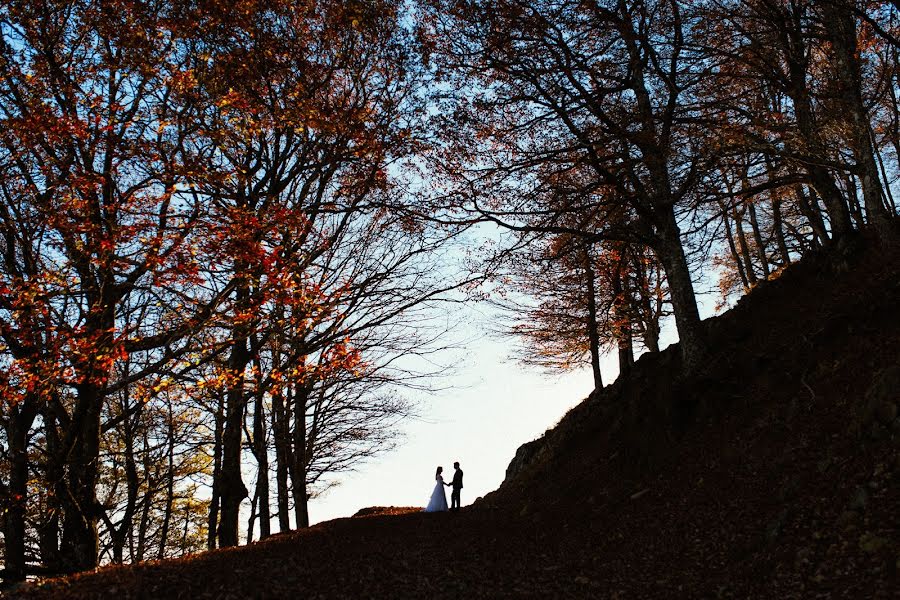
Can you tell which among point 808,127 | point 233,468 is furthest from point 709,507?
point 233,468

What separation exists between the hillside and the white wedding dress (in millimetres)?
3772

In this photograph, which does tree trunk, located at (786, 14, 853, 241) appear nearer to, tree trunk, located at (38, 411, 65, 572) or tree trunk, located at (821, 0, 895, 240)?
tree trunk, located at (821, 0, 895, 240)

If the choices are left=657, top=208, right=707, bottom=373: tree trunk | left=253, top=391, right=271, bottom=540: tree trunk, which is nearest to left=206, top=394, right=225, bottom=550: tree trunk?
left=253, top=391, right=271, bottom=540: tree trunk

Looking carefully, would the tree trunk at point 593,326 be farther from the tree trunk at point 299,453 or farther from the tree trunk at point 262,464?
the tree trunk at point 262,464

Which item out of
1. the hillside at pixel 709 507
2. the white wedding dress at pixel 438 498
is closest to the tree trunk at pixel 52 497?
the hillside at pixel 709 507

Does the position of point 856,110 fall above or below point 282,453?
above

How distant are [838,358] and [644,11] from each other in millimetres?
7977

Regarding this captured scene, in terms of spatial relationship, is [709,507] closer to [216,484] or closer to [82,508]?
[82,508]

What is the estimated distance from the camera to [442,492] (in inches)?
719

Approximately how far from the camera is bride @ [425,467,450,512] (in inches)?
710

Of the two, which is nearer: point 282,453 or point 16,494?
point 16,494

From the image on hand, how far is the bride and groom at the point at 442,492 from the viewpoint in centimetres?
1806

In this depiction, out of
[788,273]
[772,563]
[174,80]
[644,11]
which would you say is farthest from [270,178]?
[788,273]

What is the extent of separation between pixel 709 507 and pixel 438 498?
10.9 metres
